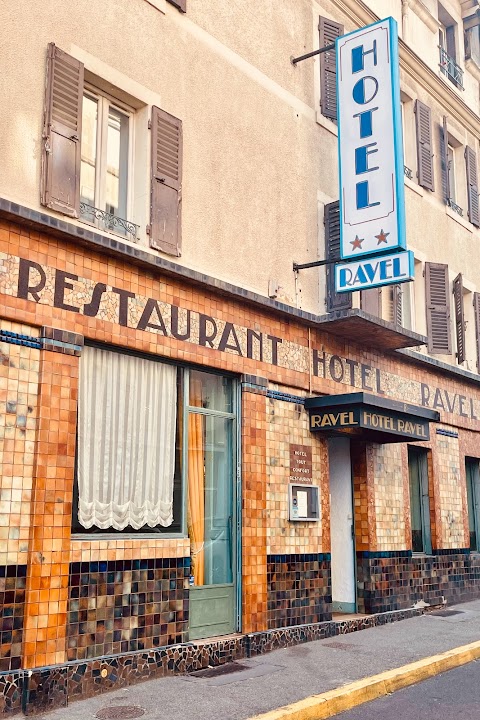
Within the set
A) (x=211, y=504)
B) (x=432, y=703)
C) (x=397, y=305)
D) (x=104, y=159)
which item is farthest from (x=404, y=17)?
(x=432, y=703)

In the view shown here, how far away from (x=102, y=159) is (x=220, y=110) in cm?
199

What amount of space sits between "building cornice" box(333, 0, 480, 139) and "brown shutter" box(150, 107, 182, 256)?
534 centimetres

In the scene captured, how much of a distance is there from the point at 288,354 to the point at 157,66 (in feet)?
Answer: 12.6

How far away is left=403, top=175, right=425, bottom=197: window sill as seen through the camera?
13.5 metres

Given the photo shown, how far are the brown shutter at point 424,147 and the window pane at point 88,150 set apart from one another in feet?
24.6

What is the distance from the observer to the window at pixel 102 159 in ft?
24.1

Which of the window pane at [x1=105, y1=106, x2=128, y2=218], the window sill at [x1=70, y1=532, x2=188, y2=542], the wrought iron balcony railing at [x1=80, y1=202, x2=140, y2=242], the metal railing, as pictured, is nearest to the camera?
the window sill at [x1=70, y1=532, x2=188, y2=542]

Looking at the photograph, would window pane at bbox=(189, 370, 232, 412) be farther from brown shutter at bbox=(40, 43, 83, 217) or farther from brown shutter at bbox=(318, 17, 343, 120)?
brown shutter at bbox=(318, 17, 343, 120)

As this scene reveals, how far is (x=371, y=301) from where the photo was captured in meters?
11.8

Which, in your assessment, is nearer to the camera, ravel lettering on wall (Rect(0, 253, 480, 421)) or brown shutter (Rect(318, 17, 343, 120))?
ravel lettering on wall (Rect(0, 253, 480, 421))

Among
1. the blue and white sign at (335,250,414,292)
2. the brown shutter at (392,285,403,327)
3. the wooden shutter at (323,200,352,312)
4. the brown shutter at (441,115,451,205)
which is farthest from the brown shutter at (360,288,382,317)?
the brown shutter at (441,115,451,205)

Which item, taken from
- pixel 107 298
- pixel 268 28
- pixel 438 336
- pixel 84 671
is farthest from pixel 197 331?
pixel 438 336

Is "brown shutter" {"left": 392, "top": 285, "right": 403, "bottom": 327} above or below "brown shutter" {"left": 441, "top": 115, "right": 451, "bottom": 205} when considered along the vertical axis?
below

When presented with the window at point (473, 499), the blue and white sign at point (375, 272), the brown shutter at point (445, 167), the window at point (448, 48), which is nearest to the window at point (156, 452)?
the blue and white sign at point (375, 272)
